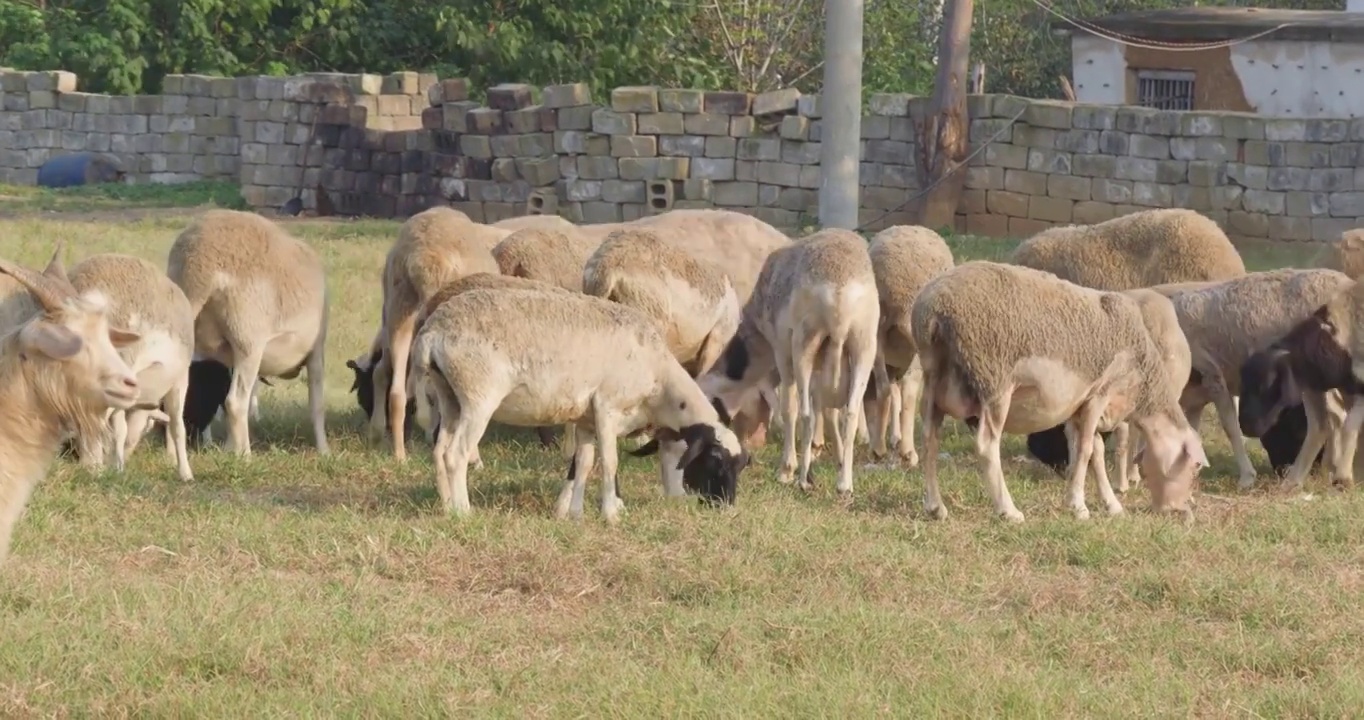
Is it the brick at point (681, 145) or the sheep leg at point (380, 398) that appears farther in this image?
the brick at point (681, 145)

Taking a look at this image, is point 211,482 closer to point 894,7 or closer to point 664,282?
point 664,282

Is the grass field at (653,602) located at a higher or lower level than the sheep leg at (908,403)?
lower

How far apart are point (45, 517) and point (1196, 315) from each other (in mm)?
5674

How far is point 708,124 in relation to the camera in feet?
69.6

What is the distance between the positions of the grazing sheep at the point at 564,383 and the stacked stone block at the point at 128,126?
691 inches

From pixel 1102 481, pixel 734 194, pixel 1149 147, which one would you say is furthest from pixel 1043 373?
pixel 734 194

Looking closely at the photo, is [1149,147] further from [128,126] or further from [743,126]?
[128,126]

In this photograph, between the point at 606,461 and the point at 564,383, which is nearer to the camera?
the point at 564,383

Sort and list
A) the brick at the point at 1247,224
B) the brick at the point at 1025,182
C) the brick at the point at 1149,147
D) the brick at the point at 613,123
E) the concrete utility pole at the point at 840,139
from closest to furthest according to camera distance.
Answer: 1. the concrete utility pole at the point at 840,139
2. the brick at the point at 1247,224
3. the brick at the point at 1149,147
4. the brick at the point at 1025,182
5. the brick at the point at 613,123

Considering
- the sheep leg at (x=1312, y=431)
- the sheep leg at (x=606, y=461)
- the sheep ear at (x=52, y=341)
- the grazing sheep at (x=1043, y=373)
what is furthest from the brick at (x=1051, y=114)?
the sheep ear at (x=52, y=341)

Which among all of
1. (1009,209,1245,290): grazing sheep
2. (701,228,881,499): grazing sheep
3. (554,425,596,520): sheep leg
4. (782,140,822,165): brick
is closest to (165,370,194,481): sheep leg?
(554,425,596,520): sheep leg

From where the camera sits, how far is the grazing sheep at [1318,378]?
9.54 meters

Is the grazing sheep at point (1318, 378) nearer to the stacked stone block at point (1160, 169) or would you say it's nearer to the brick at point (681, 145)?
the stacked stone block at point (1160, 169)

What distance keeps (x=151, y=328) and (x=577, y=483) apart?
214 centimetres
